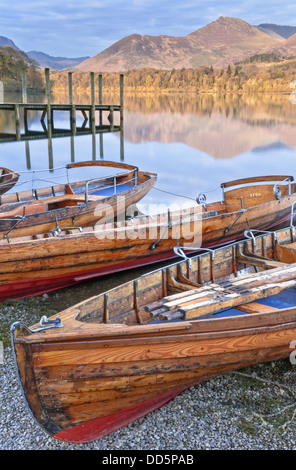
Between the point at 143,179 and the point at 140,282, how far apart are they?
31.0ft

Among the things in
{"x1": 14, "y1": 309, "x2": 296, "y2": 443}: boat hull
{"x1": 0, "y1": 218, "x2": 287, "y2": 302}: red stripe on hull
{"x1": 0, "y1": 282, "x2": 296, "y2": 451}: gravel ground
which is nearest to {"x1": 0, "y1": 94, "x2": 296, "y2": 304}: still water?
{"x1": 0, "y1": 218, "x2": 287, "y2": 302}: red stripe on hull

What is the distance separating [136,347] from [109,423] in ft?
3.76

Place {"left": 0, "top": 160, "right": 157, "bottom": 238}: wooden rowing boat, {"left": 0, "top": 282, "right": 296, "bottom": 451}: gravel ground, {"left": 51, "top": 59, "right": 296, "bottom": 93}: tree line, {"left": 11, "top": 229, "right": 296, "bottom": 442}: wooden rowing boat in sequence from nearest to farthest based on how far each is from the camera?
1. {"left": 11, "top": 229, "right": 296, "bottom": 442}: wooden rowing boat
2. {"left": 0, "top": 282, "right": 296, "bottom": 451}: gravel ground
3. {"left": 0, "top": 160, "right": 157, "bottom": 238}: wooden rowing boat
4. {"left": 51, "top": 59, "right": 296, "bottom": 93}: tree line

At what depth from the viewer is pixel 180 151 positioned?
134 feet

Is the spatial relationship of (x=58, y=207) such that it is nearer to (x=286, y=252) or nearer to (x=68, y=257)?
(x=68, y=257)

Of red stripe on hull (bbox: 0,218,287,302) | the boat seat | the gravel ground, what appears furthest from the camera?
red stripe on hull (bbox: 0,218,287,302)

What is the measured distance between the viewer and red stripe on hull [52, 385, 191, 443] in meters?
5.56

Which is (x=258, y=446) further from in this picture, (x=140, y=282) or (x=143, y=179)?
(x=143, y=179)

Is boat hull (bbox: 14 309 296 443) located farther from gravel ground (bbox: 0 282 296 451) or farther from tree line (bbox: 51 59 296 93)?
tree line (bbox: 51 59 296 93)

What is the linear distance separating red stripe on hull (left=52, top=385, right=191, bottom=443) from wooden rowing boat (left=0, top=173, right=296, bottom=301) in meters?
2.73

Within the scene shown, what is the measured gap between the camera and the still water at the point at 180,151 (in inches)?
990

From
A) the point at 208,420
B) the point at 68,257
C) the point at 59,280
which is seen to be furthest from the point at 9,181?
the point at 208,420

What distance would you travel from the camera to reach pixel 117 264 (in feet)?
34.3

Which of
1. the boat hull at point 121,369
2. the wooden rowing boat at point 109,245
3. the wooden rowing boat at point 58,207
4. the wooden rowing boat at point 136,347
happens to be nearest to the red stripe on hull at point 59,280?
the wooden rowing boat at point 109,245
